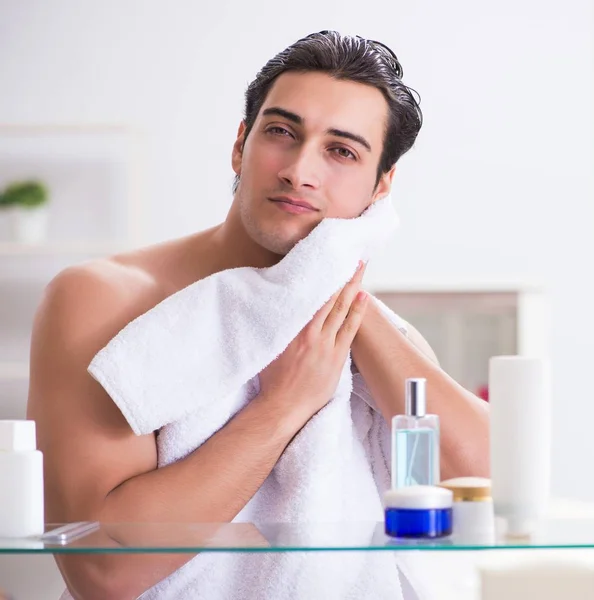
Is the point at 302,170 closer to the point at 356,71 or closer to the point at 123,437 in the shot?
the point at 356,71

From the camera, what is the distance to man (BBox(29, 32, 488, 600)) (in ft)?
2.97

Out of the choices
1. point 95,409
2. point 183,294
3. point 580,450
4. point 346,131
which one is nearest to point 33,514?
point 95,409

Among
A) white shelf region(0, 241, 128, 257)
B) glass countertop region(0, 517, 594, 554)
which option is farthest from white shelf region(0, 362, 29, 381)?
glass countertop region(0, 517, 594, 554)

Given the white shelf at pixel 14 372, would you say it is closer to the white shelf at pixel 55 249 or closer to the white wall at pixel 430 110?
the white shelf at pixel 55 249

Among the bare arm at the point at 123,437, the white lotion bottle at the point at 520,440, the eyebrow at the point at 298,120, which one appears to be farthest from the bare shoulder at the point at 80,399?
the white lotion bottle at the point at 520,440

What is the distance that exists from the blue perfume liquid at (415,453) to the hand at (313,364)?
7.4 inches

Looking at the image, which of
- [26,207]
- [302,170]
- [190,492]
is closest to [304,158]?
[302,170]

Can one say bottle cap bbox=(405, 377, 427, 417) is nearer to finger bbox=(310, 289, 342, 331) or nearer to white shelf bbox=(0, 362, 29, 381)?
finger bbox=(310, 289, 342, 331)

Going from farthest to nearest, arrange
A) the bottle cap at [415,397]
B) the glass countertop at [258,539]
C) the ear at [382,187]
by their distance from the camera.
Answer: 1. the ear at [382,187]
2. the bottle cap at [415,397]
3. the glass countertop at [258,539]

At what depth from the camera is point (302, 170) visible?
3.35 feet

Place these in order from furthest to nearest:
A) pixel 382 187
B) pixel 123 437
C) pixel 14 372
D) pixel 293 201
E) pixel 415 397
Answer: pixel 14 372
pixel 382 187
pixel 293 201
pixel 123 437
pixel 415 397

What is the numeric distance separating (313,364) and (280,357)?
4 centimetres

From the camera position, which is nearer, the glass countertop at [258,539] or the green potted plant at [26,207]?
the glass countertop at [258,539]

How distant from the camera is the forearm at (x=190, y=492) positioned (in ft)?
2.83
